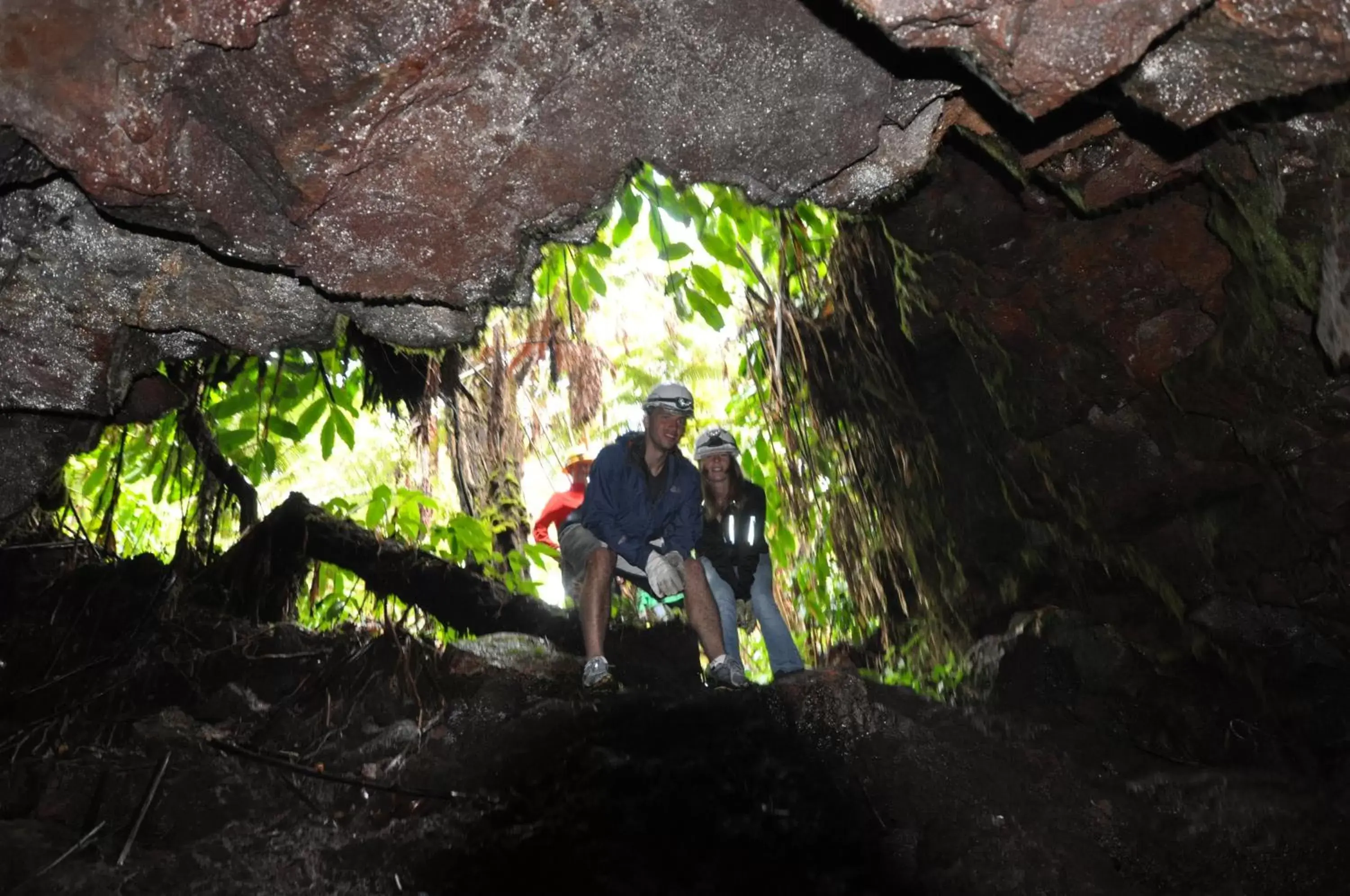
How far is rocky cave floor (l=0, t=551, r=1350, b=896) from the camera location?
383cm

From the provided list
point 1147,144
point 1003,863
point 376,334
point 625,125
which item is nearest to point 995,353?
point 1147,144

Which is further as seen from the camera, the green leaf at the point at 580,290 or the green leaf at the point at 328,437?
the green leaf at the point at 328,437

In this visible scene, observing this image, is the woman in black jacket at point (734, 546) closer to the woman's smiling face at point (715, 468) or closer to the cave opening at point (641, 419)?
the woman's smiling face at point (715, 468)

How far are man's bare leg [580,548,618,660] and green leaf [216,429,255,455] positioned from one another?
6.51ft

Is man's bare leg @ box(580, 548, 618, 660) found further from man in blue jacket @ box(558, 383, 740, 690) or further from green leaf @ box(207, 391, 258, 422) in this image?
green leaf @ box(207, 391, 258, 422)

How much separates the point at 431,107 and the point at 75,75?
867 millimetres

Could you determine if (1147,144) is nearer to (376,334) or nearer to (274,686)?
(376,334)

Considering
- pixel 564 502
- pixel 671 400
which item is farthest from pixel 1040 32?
pixel 564 502

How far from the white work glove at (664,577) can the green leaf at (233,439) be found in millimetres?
2287

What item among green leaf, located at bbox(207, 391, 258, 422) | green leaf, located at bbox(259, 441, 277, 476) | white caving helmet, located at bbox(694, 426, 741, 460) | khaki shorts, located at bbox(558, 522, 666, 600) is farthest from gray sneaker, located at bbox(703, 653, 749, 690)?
green leaf, located at bbox(207, 391, 258, 422)

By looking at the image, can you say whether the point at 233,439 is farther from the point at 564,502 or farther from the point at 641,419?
the point at 641,419

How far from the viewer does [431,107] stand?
2770 mm

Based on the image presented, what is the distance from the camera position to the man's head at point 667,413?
5.24m

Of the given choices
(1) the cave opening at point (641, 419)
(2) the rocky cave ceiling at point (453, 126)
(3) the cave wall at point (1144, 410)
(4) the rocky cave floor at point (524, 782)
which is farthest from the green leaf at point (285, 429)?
(3) the cave wall at point (1144, 410)
